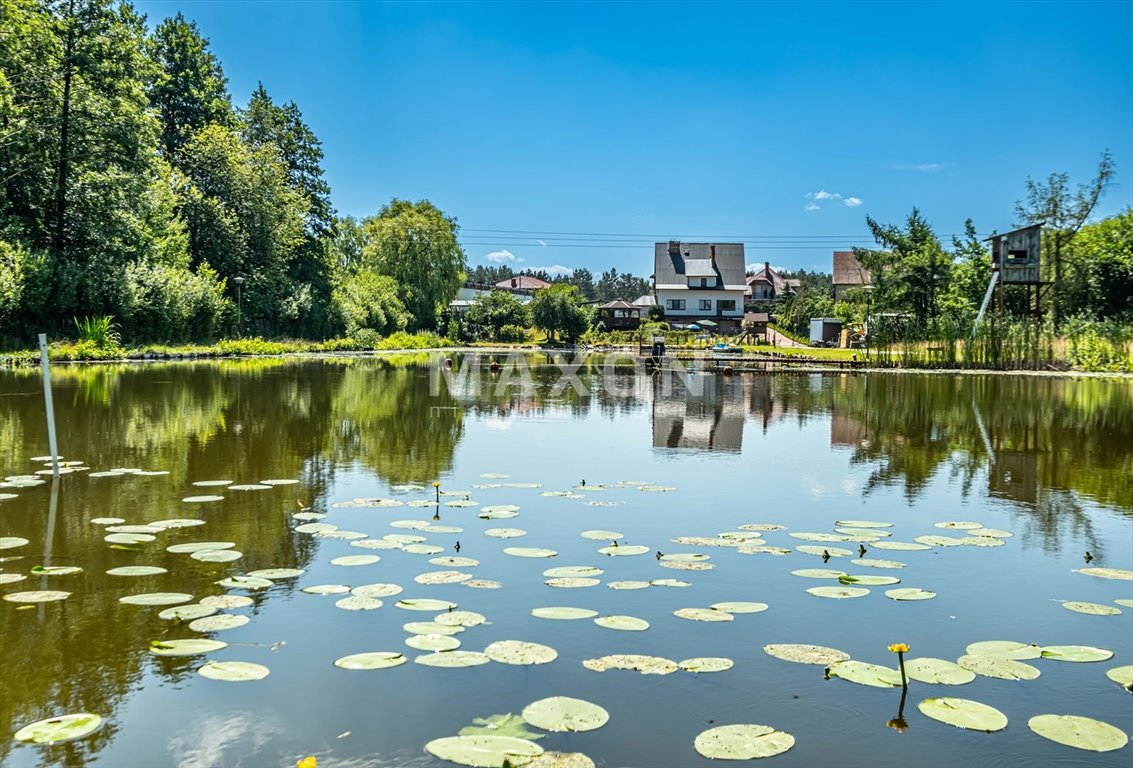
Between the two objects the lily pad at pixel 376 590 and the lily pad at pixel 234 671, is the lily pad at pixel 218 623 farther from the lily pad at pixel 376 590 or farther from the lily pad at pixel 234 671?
the lily pad at pixel 376 590

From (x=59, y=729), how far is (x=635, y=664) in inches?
100

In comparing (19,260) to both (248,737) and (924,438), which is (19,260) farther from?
(248,737)

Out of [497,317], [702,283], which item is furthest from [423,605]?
[702,283]

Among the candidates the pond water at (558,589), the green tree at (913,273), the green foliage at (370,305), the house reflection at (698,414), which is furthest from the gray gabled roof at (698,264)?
the pond water at (558,589)

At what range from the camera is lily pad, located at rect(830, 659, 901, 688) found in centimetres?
410

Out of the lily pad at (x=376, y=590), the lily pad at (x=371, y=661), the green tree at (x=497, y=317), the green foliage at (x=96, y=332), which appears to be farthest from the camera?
the green tree at (x=497, y=317)

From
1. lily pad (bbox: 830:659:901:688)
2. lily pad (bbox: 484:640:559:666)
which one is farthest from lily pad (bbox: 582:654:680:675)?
lily pad (bbox: 830:659:901:688)

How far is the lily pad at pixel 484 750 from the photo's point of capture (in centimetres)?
332

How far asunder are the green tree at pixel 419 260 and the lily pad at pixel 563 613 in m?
66.6

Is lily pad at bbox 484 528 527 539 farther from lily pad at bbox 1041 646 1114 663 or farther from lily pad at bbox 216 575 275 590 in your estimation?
lily pad at bbox 1041 646 1114 663

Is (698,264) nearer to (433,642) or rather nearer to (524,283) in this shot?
(524,283)

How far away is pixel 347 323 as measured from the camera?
57.8m

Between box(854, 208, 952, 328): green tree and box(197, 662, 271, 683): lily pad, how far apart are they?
3994 cm

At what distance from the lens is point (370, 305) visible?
61.8m
